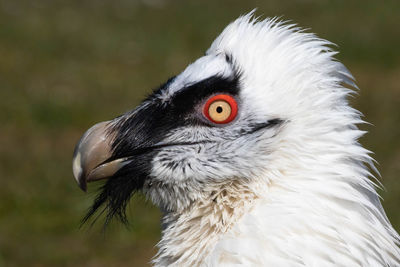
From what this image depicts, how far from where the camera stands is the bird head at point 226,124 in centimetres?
292

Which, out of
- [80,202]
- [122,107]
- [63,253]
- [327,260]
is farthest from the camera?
[122,107]

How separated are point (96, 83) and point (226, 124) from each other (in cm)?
808

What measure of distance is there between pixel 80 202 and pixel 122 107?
3142 mm

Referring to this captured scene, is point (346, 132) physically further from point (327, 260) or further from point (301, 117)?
point (327, 260)

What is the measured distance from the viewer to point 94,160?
9.96ft

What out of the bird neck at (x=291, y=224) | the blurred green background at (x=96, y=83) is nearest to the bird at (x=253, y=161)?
the bird neck at (x=291, y=224)

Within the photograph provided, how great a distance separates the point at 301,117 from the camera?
292 cm

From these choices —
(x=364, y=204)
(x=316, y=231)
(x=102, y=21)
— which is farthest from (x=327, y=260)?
(x=102, y=21)

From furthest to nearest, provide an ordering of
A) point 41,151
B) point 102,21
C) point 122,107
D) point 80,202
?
point 102,21, point 122,107, point 41,151, point 80,202

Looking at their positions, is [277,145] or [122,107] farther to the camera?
[122,107]

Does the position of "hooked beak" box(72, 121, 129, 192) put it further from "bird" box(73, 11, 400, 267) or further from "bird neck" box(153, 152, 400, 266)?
"bird neck" box(153, 152, 400, 266)

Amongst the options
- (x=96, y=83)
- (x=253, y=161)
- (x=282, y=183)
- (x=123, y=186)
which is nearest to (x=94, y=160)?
(x=123, y=186)

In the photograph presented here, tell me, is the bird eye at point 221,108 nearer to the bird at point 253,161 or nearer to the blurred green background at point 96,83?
the bird at point 253,161

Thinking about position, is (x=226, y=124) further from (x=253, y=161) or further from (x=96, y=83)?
(x=96, y=83)
